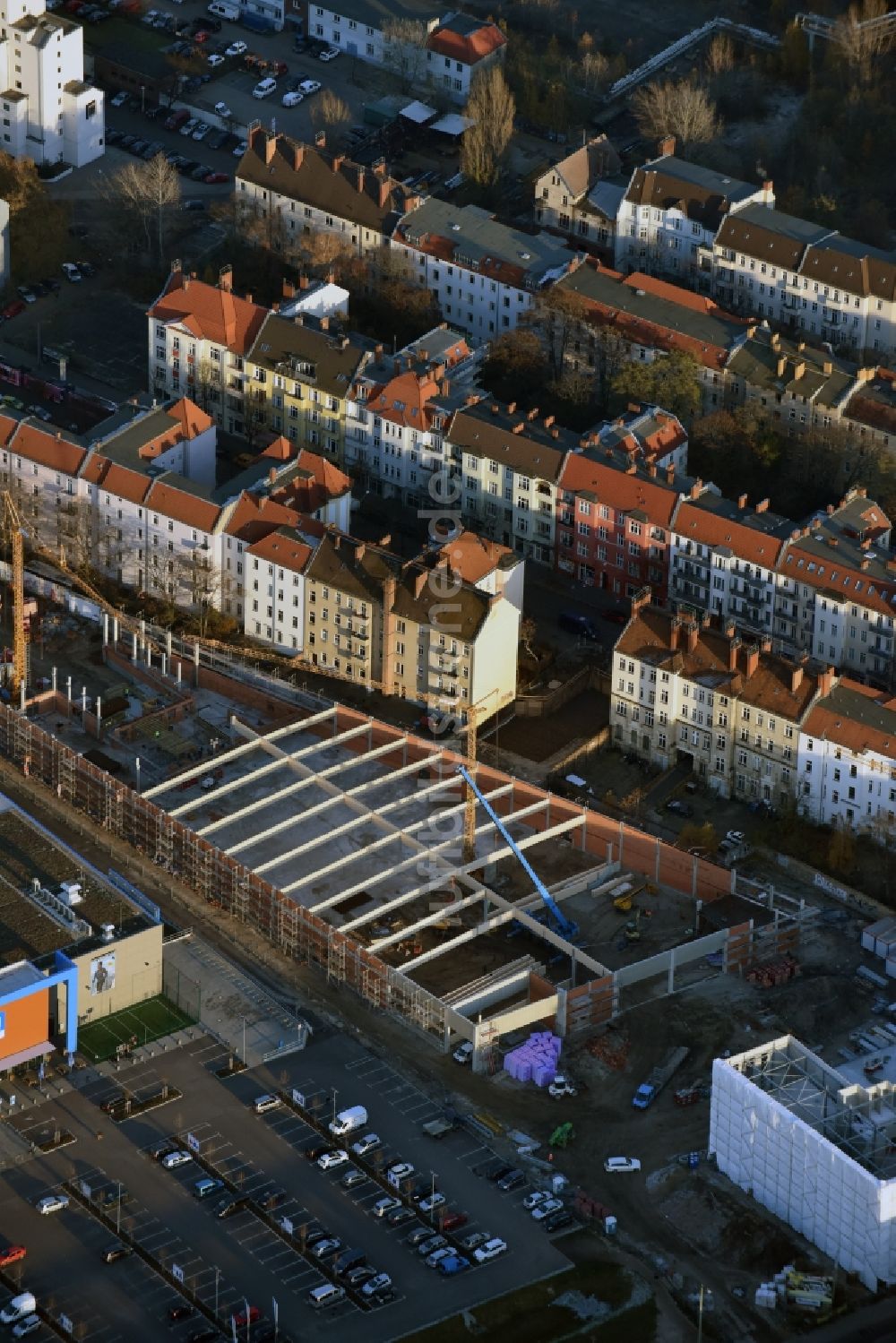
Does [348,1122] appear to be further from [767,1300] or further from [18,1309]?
[767,1300]

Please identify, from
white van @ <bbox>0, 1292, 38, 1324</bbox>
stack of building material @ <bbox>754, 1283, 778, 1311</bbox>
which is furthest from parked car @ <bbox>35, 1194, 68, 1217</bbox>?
stack of building material @ <bbox>754, 1283, 778, 1311</bbox>

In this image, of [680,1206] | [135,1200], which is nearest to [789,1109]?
[680,1206]

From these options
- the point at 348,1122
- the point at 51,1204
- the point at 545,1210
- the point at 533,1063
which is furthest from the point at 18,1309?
the point at 533,1063

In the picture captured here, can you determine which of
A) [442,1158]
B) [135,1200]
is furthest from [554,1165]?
[135,1200]

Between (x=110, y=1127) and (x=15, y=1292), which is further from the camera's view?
(x=110, y=1127)

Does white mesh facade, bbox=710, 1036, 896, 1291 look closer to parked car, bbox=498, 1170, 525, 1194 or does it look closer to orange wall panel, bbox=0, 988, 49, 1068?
parked car, bbox=498, 1170, 525, 1194

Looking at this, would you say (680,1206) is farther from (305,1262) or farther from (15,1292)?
(15,1292)
